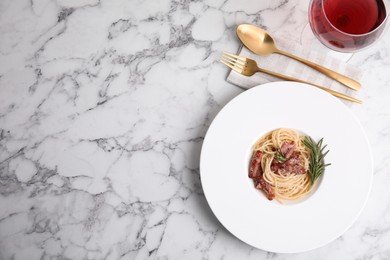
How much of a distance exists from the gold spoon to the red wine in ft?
0.38

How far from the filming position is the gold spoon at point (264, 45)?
131cm

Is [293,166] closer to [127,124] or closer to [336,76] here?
[336,76]

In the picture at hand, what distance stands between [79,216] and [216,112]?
1.55 feet

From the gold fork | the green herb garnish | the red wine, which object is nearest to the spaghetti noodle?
the green herb garnish

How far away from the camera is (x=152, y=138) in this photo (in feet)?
4.47

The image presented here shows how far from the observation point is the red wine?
114 cm

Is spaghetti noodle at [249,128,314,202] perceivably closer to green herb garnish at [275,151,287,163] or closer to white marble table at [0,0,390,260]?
green herb garnish at [275,151,287,163]

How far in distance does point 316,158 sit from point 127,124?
1.69 ft

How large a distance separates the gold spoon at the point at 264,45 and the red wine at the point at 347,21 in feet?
0.38

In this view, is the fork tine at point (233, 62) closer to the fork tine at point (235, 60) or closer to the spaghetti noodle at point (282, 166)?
the fork tine at point (235, 60)

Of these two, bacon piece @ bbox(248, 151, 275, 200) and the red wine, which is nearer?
the red wine

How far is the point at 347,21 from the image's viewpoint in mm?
1213

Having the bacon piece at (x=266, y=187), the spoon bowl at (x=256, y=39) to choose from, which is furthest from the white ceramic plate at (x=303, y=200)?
the spoon bowl at (x=256, y=39)

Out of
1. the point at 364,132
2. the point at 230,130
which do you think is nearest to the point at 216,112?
the point at 230,130
